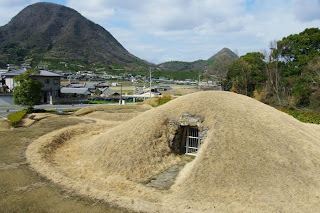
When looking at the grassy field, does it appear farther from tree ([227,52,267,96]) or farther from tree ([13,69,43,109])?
tree ([227,52,267,96])

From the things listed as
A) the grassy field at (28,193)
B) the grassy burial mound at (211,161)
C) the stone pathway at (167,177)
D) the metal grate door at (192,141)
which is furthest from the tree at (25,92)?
the stone pathway at (167,177)

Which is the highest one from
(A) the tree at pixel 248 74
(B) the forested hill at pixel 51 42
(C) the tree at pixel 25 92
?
(B) the forested hill at pixel 51 42

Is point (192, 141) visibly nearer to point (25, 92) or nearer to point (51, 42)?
point (25, 92)

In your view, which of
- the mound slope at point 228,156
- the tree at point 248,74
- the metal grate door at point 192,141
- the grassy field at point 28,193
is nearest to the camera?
the grassy field at point 28,193

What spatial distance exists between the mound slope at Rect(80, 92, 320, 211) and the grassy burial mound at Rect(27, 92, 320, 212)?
0.05m

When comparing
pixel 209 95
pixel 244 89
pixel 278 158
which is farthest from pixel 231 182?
pixel 244 89

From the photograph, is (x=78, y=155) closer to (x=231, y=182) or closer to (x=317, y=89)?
(x=231, y=182)

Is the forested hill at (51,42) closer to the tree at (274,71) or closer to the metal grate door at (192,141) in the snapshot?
the tree at (274,71)

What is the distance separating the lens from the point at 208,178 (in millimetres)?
12641

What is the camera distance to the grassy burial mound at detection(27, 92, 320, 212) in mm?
11258

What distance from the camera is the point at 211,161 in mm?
13602

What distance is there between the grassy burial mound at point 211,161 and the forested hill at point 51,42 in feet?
398

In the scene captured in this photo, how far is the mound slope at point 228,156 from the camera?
11.6 meters

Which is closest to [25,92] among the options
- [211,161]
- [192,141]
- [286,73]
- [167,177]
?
[192,141]
